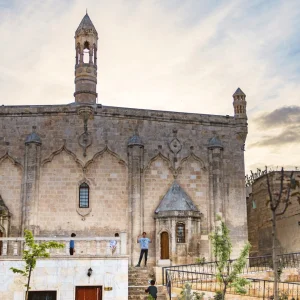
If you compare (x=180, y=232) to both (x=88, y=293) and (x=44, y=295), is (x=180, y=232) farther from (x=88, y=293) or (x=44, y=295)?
(x=44, y=295)

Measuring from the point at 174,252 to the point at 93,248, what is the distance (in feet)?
13.3

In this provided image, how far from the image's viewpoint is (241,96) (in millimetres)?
33406

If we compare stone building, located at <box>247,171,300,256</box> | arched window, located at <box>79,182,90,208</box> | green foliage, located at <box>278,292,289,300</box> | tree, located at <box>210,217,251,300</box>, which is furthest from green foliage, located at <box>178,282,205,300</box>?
stone building, located at <box>247,171,300,256</box>

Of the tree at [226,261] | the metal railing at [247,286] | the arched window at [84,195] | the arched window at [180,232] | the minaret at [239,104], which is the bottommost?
the metal railing at [247,286]

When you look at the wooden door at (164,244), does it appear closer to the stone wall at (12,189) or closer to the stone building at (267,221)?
the stone building at (267,221)

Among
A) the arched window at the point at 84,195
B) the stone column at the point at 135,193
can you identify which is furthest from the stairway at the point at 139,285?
the arched window at the point at 84,195

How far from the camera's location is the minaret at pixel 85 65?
34.0 meters

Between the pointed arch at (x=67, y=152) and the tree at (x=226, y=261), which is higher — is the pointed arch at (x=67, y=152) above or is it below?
above

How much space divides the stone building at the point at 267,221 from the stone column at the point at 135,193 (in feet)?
23.4

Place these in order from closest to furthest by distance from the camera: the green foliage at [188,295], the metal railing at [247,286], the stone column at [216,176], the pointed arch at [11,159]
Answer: the green foliage at [188,295] < the metal railing at [247,286] < the pointed arch at [11,159] < the stone column at [216,176]

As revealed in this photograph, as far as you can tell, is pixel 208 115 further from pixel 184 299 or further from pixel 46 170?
pixel 184 299

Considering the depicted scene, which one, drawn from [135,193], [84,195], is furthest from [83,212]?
[135,193]

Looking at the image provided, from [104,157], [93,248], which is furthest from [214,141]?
[93,248]

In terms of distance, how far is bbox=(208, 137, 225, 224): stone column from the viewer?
31062mm
